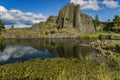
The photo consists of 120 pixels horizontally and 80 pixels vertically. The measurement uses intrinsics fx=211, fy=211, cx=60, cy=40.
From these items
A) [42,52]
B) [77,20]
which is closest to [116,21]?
[77,20]

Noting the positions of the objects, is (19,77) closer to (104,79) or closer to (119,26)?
(104,79)

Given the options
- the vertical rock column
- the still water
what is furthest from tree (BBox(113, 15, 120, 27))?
the still water

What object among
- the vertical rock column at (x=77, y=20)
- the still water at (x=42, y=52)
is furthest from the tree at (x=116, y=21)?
the still water at (x=42, y=52)

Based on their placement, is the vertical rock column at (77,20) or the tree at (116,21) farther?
the tree at (116,21)

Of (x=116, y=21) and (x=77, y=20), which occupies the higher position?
(x=77, y=20)

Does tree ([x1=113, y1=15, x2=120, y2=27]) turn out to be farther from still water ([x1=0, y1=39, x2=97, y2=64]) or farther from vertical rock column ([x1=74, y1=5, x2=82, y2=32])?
still water ([x1=0, y1=39, x2=97, y2=64])

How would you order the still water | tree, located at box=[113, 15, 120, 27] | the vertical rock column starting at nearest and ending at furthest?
1. the still water
2. the vertical rock column
3. tree, located at box=[113, 15, 120, 27]

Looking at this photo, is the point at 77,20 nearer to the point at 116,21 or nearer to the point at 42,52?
the point at 116,21

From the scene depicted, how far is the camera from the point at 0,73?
112 feet

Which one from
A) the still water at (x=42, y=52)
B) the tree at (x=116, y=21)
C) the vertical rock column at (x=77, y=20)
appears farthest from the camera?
the tree at (x=116, y=21)

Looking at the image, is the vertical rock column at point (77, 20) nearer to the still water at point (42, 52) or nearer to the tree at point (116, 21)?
the tree at point (116, 21)

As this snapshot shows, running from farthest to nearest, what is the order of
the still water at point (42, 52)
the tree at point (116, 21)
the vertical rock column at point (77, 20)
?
the tree at point (116, 21), the vertical rock column at point (77, 20), the still water at point (42, 52)

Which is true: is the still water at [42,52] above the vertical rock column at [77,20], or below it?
below

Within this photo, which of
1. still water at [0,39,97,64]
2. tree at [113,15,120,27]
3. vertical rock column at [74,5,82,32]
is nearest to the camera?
still water at [0,39,97,64]
